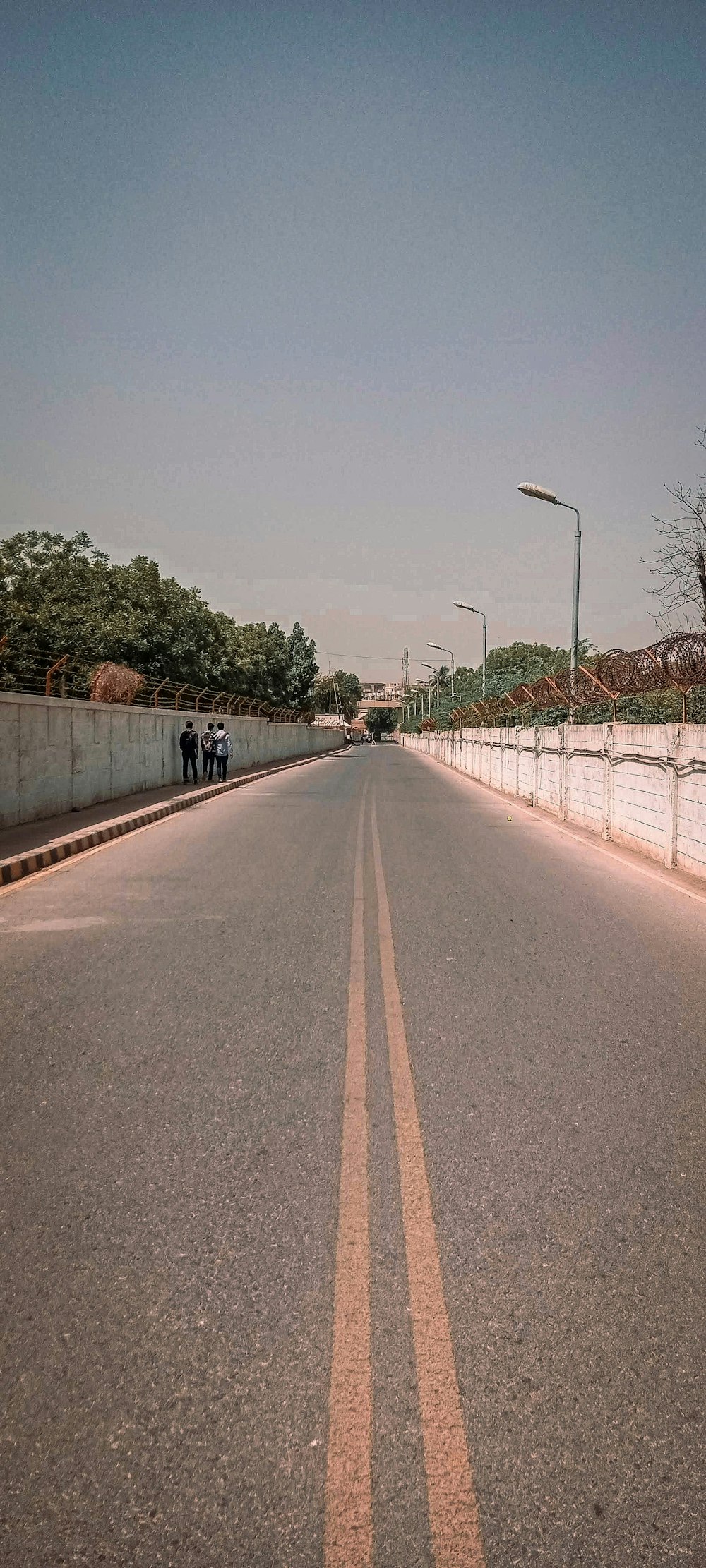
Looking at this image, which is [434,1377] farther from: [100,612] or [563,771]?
[100,612]

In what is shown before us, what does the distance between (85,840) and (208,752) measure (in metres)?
15.9

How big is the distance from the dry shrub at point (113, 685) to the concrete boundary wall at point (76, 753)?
1.48 feet

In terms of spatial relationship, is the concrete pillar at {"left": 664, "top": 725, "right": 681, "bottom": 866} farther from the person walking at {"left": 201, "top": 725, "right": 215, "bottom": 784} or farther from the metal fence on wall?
the person walking at {"left": 201, "top": 725, "right": 215, "bottom": 784}

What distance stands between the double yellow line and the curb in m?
8.27

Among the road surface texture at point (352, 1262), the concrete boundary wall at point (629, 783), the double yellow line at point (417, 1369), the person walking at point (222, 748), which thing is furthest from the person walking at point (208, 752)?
the double yellow line at point (417, 1369)

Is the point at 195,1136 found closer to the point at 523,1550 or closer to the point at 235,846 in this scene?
the point at 523,1550

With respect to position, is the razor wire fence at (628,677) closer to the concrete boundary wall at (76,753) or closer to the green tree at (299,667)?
the concrete boundary wall at (76,753)

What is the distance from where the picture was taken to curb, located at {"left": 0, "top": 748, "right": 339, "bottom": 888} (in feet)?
39.4

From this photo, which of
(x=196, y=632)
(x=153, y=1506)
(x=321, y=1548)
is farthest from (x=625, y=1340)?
(x=196, y=632)

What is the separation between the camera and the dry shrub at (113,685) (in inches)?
906

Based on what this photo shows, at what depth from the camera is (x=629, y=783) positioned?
15.6 meters

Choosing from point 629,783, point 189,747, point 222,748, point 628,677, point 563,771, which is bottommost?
point 563,771

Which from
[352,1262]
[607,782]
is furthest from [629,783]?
[352,1262]

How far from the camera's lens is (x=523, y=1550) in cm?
217
